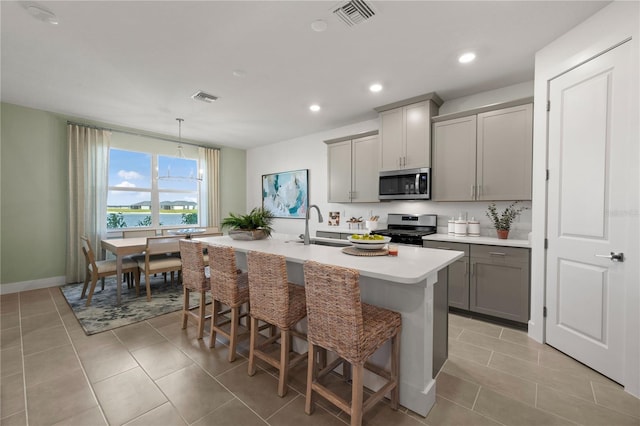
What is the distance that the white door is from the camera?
190 centimetres

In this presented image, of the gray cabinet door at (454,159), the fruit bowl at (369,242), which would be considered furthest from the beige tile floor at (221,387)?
the gray cabinet door at (454,159)

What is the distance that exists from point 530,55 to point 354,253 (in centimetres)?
260

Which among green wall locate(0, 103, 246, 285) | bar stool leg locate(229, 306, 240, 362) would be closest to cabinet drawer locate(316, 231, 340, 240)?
bar stool leg locate(229, 306, 240, 362)

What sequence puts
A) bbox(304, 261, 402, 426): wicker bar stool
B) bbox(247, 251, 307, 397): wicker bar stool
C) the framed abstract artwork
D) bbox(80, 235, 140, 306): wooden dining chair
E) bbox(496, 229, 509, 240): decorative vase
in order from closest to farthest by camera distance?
bbox(304, 261, 402, 426): wicker bar stool
bbox(247, 251, 307, 397): wicker bar stool
bbox(496, 229, 509, 240): decorative vase
bbox(80, 235, 140, 306): wooden dining chair
the framed abstract artwork

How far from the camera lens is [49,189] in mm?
4203

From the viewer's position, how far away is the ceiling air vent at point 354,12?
1937 mm

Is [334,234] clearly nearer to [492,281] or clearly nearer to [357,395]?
[492,281]

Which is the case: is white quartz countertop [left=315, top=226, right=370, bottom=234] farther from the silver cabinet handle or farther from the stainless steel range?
the silver cabinet handle

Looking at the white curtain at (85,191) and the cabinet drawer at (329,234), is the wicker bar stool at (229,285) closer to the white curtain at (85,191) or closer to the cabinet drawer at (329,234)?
the cabinet drawer at (329,234)

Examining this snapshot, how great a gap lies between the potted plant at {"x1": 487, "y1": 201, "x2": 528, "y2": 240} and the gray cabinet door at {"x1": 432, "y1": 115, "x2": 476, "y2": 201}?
35cm

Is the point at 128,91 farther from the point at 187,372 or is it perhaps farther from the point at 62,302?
the point at 187,372

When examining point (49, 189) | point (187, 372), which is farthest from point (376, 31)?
point (49, 189)

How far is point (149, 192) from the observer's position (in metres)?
5.30

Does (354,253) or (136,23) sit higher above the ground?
(136,23)
